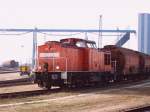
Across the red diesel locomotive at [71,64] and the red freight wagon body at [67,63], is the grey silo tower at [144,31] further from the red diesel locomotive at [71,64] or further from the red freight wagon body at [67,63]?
the red freight wagon body at [67,63]

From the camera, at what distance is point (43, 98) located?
19.9m

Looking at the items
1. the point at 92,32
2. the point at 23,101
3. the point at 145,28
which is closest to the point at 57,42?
the point at 23,101

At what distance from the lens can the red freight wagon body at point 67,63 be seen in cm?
2467

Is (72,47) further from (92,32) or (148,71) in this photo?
(92,32)

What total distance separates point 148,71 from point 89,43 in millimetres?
17825

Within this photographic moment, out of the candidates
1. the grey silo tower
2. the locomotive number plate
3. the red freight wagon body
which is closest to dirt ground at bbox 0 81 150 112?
the red freight wagon body

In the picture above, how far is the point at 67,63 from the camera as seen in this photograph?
997 inches

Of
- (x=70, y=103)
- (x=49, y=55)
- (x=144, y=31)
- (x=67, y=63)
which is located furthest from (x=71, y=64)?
(x=144, y=31)

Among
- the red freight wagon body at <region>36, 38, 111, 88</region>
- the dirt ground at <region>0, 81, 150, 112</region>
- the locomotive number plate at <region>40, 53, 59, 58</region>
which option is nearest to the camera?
the dirt ground at <region>0, 81, 150, 112</region>

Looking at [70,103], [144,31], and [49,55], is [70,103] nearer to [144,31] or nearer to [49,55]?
[49,55]

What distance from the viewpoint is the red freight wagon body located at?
24.7m

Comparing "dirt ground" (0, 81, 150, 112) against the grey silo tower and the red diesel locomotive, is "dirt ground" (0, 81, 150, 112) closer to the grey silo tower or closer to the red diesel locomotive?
the red diesel locomotive

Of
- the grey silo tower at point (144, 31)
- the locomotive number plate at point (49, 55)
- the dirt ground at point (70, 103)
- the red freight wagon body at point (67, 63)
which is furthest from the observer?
the grey silo tower at point (144, 31)

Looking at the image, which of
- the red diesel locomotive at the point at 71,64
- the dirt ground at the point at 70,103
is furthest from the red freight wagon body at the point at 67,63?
the dirt ground at the point at 70,103
